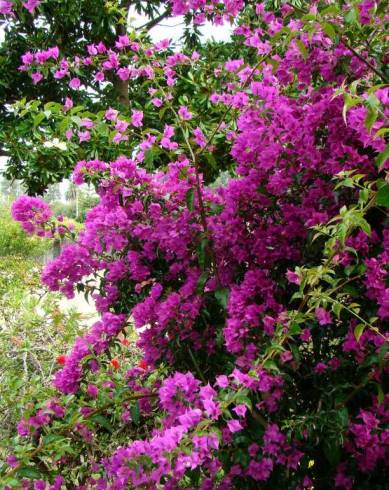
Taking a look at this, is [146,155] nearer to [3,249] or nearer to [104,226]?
[104,226]

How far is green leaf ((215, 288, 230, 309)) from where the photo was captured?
135 cm

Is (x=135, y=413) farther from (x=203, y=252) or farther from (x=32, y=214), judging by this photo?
(x=32, y=214)

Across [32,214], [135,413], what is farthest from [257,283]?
[32,214]

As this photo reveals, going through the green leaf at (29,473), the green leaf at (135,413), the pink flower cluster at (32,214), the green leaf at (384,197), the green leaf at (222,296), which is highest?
the green leaf at (384,197)

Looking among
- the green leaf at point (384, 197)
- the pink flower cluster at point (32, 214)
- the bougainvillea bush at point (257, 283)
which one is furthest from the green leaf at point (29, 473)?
the green leaf at point (384, 197)

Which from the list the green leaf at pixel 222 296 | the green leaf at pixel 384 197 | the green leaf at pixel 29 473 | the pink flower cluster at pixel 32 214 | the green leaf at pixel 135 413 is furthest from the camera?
the pink flower cluster at pixel 32 214

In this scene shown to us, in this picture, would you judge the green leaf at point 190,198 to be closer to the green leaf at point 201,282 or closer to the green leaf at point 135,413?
the green leaf at point 201,282

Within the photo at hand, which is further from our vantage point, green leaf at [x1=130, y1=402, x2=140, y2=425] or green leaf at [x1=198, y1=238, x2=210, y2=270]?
green leaf at [x1=130, y1=402, x2=140, y2=425]

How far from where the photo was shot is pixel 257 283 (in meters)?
1.30

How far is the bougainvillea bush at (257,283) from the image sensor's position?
112cm

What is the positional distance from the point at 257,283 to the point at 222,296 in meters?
0.11

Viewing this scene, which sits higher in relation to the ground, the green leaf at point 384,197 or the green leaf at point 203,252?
the green leaf at point 384,197

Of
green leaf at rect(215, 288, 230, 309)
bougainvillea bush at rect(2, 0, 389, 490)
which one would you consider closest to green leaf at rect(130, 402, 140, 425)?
bougainvillea bush at rect(2, 0, 389, 490)

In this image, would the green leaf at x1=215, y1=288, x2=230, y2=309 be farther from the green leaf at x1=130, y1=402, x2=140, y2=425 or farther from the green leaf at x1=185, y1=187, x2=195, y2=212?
the green leaf at x1=130, y1=402, x2=140, y2=425
